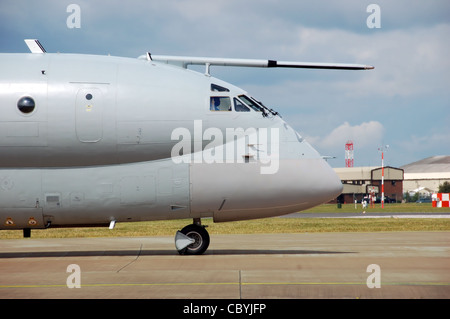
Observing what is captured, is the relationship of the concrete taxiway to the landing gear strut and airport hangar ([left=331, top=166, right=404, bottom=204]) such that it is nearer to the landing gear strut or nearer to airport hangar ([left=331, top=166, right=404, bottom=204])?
the landing gear strut

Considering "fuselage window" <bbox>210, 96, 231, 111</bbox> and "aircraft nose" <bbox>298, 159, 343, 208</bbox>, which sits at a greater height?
"fuselage window" <bbox>210, 96, 231, 111</bbox>

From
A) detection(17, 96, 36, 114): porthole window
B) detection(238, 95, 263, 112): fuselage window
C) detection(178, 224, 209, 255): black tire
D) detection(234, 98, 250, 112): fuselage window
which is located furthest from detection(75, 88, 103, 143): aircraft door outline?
detection(238, 95, 263, 112): fuselage window

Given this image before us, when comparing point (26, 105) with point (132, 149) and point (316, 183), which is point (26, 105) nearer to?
point (132, 149)

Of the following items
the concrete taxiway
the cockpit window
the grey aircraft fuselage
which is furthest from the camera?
the cockpit window

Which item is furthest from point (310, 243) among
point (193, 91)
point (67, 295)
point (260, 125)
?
point (67, 295)

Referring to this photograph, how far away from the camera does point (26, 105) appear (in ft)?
52.7

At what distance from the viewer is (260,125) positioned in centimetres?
1742

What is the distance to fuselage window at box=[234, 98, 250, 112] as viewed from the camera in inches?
682

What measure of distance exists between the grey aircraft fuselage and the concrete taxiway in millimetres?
1659

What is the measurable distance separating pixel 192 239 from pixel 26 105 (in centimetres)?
627
